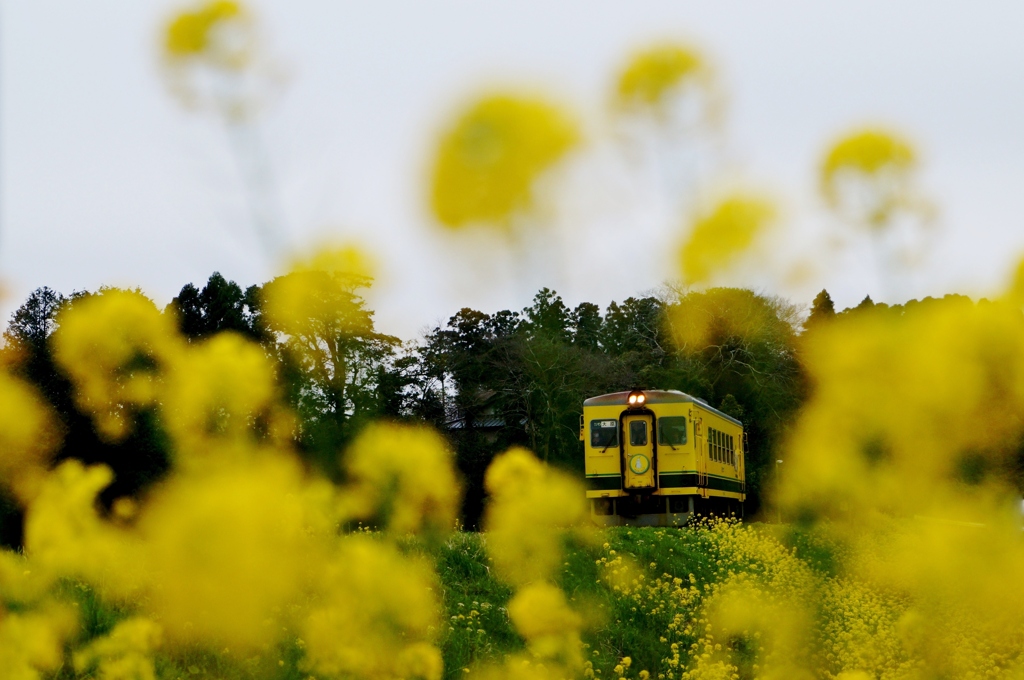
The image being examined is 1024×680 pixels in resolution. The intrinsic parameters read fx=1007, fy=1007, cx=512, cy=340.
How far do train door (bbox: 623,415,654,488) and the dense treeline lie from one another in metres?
1.19

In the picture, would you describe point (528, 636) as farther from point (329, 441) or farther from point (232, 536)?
point (232, 536)

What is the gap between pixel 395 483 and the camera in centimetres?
1120

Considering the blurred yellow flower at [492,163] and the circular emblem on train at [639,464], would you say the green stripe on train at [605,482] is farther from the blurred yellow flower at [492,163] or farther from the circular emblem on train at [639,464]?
the blurred yellow flower at [492,163]

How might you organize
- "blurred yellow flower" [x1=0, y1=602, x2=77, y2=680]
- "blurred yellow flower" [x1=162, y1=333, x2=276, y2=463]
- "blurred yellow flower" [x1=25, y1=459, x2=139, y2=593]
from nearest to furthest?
"blurred yellow flower" [x1=162, y1=333, x2=276, y2=463], "blurred yellow flower" [x1=0, y1=602, x2=77, y2=680], "blurred yellow flower" [x1=25, y1=459, x2=139, y2=593]

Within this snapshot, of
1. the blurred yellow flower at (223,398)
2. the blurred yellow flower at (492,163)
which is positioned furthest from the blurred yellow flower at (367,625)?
the blurred yellow flower at (492,163)

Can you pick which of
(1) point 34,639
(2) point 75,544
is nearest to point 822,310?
(1) point 34,639

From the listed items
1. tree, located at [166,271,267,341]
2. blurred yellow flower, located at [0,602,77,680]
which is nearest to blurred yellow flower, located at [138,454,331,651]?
blurred yellow flower, located at [0,602,77,680]

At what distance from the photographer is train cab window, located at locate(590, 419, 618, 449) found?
17.5 m

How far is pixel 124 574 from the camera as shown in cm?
778

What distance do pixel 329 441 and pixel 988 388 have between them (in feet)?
15.4

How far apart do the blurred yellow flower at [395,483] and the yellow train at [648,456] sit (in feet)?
17.9

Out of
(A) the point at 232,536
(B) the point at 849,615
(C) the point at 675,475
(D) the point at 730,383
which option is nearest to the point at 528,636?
(B) the point at 849,615

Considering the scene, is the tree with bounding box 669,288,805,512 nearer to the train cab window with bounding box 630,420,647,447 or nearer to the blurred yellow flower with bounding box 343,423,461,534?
the train cab window with bounding box 630,420,647,447

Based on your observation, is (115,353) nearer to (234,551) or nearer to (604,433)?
(234,551)
